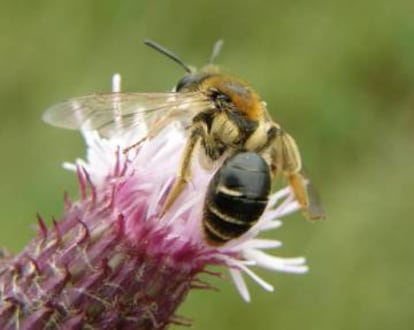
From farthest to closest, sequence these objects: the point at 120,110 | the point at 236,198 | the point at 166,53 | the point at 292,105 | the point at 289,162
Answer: the point at 292,105 < the point at 166,53 < the point at 289,162 < the point at 120,110 < the point at 236,198

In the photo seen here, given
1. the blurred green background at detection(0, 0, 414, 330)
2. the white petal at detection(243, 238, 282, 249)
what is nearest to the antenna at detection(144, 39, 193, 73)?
the white petal at detection(243, 238, 282, 249)

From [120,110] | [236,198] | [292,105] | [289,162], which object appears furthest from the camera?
[292,105]

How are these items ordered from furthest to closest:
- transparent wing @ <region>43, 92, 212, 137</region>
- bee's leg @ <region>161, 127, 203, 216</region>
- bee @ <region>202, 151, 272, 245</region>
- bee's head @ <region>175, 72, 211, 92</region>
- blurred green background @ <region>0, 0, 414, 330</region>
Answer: blurred green background @ <region>0, 0, 414, 330</region>, bee's head @ <region>175, 72, 211, 92</region>, bee's leg @ <region>161, 127, 203, 216</region>, transparent wing @ <region>43, 92, 212, 137</region>, bee @ <region>202, 151, 272, 245</region>

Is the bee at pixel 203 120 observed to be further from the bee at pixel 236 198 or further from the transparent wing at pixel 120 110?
the bee at pixel 236 198

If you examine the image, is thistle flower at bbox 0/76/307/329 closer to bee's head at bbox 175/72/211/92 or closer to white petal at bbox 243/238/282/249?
white petal at bbox 243/238/282/249

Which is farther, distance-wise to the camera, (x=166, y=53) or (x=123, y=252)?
(x=166, y=53)

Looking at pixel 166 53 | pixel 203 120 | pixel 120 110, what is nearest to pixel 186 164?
pixel 203 120

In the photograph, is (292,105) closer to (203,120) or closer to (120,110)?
(203,120)

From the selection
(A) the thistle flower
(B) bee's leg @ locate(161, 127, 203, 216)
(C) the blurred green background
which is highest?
(B) bee's leg @ locate(161, 127, 203, 216)

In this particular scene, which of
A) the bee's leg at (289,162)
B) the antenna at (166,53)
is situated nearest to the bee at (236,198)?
the bee's leg at (289,162)
